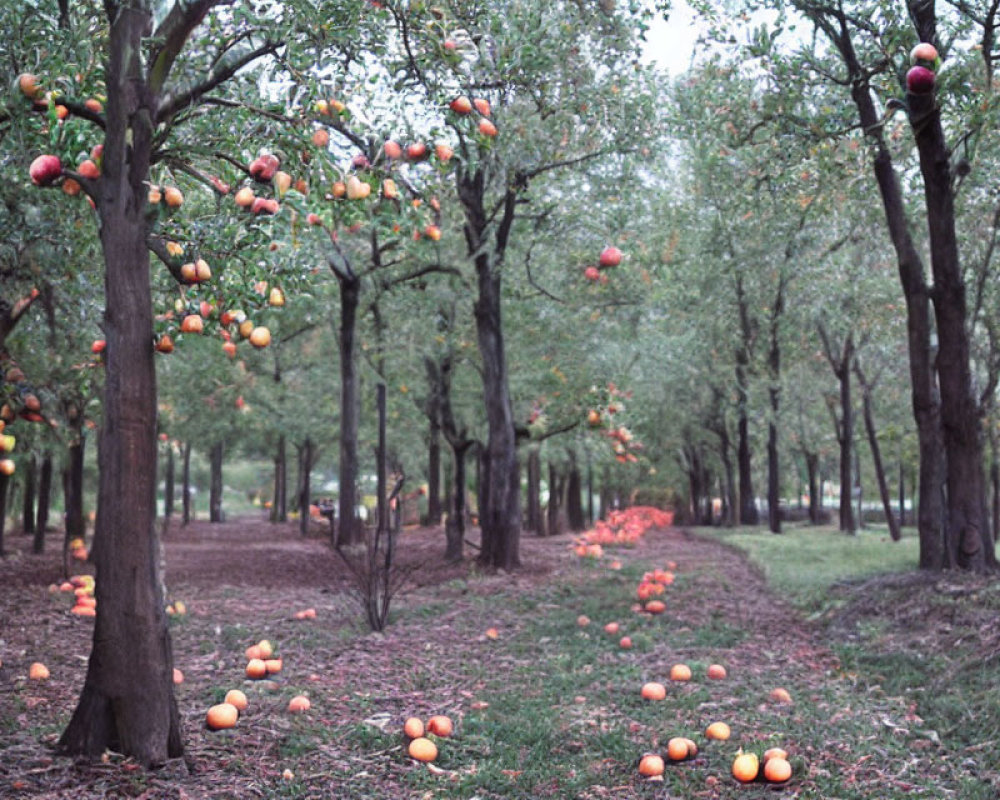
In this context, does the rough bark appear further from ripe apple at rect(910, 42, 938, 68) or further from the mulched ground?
ripe apple at rect(910, 42, 938, 68)

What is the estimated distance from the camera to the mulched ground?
409 centimetres

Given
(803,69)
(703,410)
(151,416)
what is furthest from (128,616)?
(703,410)

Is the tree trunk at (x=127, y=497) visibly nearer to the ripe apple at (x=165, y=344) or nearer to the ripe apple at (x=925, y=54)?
the ripe apple at (x=165, y=344)

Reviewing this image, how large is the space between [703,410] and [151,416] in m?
22.2

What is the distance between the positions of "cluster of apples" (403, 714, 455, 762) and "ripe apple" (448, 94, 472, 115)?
136 inches

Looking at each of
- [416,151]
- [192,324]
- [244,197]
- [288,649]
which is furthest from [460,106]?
[288,649]

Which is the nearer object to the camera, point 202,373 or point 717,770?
point 717,770

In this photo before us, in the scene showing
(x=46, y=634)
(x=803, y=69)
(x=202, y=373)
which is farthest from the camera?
(x=202, y=373)

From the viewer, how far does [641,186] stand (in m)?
11.9

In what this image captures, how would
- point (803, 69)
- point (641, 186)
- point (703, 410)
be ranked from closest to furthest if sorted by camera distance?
point (803, 69) < point (641, 186) < point (703, 410)

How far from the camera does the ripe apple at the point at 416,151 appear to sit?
496 centimetres

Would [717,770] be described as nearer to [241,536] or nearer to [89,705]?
[89,705]

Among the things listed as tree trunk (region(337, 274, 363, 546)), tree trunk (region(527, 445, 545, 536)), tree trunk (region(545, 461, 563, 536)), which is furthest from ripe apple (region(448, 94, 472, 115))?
tree trunk (region(545, 461, 563, 536))

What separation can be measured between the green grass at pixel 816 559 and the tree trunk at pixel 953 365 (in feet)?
4.04
